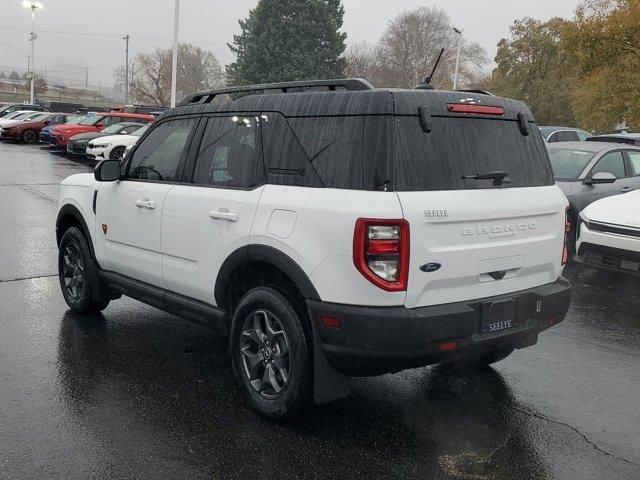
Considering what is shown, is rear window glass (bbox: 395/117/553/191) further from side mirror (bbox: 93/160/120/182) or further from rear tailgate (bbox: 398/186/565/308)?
side mirror (bbox: 93/160/120/182)

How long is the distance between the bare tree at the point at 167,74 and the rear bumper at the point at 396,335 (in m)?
69.6

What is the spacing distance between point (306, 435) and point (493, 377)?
1.62 m

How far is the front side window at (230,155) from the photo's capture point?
3.74m

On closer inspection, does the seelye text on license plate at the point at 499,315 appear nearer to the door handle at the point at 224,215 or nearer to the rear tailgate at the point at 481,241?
the rear tailgate at the point at 481,241

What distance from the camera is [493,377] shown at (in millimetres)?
4402

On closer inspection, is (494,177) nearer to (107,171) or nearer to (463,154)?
(463,154)

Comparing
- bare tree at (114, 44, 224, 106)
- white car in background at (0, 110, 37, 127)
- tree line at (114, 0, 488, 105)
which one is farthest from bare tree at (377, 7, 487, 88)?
white car in background at (0, 110, 37, 127)

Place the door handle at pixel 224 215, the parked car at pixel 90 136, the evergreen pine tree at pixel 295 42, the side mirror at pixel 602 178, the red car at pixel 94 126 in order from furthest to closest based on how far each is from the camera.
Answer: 1. the evergreen pine tree at pixel 295 42
2. the red car at pixel 94 126
3. the parked car at pixel 90 136
4. the side mirror at pixel 602 178
5. the door handle at pixel 224 215

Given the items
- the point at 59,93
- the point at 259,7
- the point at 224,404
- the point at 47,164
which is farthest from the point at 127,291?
the point at 59,93

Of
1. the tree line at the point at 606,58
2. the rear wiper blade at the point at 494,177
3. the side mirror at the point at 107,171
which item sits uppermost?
the tree line at the point at 606,58

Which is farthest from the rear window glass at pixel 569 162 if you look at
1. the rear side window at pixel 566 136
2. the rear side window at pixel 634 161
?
the rear side window at pixel 566 136

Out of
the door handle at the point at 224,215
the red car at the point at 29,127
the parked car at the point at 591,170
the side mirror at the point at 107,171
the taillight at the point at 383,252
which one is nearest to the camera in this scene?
the taillight at the point at 383,252

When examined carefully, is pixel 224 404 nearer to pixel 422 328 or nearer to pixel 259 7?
pixel 422 328

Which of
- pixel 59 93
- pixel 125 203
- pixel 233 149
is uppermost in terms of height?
pixel 59 93
